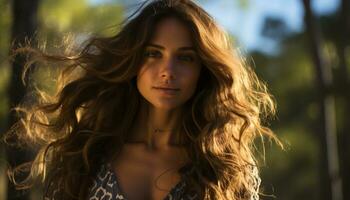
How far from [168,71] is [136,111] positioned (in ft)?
1.51

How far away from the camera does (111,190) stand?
3646mm

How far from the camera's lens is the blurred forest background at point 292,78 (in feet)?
15.7

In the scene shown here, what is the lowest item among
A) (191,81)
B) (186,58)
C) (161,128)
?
(161,128)

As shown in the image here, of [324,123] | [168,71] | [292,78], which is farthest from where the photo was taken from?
[292,78]

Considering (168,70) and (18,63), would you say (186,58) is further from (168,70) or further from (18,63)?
(18,63)

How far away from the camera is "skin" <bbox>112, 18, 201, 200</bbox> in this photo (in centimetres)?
361

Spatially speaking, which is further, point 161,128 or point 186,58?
point 161,128

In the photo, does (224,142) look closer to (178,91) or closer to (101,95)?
(178,91)

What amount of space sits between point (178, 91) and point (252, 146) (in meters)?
0.67

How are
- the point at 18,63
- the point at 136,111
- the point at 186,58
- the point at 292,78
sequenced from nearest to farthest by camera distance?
the point at 186,58
the point at 136,111
the point at 18,63
the point at 292,78

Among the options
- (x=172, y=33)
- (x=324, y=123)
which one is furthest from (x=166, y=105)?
(x=324, y=123)

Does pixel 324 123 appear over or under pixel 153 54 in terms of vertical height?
under

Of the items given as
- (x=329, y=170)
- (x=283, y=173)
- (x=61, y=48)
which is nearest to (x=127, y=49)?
(x=61, y=48)

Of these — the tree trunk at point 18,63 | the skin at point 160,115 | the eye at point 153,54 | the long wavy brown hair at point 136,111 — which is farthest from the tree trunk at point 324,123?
the eye at point 153,54
